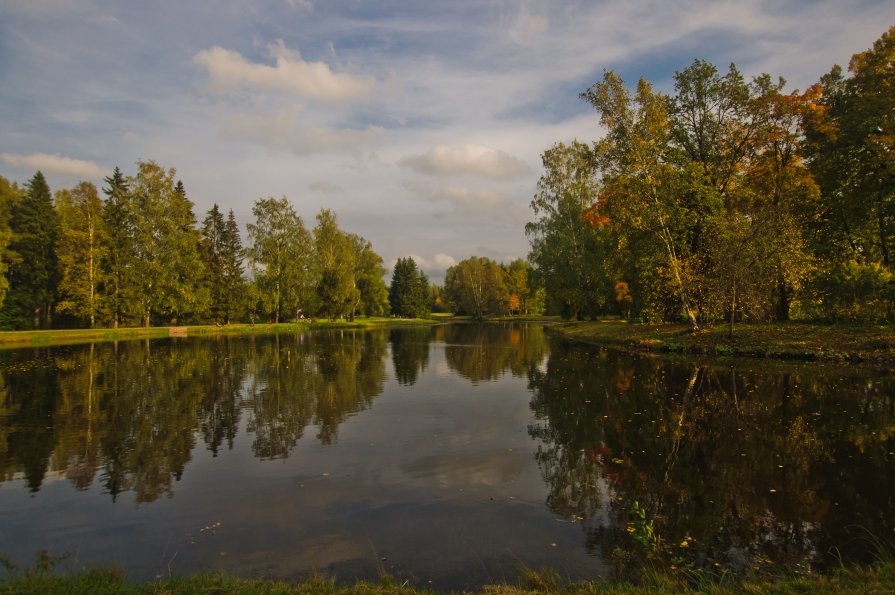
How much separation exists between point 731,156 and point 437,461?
105 feet

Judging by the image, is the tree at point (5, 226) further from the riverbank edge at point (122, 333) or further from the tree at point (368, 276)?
the tree at point (368, 276)

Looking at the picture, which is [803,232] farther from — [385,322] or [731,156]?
[385,322]

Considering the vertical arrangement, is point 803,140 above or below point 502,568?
above

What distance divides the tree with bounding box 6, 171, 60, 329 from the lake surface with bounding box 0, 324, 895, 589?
134ft

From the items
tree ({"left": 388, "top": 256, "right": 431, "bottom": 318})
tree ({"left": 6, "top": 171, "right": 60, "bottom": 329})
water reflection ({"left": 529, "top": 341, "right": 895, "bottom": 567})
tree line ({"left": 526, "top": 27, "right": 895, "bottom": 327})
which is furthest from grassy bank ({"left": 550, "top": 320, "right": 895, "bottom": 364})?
tree ({"left": 388, "top": 256, "right": 431, "bottom": 318})

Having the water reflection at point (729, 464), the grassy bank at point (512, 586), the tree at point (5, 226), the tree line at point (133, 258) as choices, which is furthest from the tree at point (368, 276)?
the grassy bank at point (512, 586)

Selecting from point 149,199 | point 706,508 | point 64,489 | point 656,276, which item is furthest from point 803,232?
point 149,199

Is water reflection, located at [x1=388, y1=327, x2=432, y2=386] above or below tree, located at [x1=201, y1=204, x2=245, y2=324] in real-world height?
below

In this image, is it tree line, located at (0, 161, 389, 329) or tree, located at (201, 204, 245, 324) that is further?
tree, located at (201, 204, 245, 324)

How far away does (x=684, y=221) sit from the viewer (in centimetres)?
3095

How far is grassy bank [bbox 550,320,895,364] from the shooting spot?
Result: 76.3 feet

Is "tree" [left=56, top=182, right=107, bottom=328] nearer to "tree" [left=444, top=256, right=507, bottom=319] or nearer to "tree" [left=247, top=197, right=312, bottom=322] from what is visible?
"tree" [left=247, top=197, right=312, bottom=322]

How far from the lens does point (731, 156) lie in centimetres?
3256

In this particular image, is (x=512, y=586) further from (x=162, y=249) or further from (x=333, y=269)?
(x=333, y=269)
